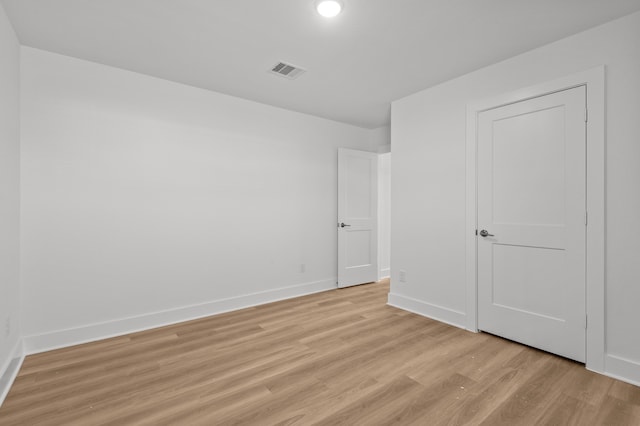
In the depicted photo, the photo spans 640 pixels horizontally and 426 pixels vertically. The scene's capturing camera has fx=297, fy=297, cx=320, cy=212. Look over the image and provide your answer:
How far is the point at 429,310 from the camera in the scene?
3.34m

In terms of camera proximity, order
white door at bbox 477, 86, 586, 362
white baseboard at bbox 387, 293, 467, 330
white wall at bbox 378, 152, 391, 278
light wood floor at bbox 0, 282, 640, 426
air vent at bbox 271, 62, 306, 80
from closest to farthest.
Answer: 1. light wood floor at bbox 0, 282, 640, 426
2. white door at bbox 477, 86, 586, 362
3. air vent at bbox 271, 62, 306, 80
4. white baseboard at bbox 387, 293, 467, 330
5. white wall at bbox 378, 152, 391, 278

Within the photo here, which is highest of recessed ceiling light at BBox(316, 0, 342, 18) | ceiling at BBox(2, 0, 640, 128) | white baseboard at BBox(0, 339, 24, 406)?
ceiling at BBox(2, 0, 640, 128)

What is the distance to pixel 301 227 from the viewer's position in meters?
4.29

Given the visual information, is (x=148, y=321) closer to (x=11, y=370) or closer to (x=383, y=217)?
(x=11, y=370)

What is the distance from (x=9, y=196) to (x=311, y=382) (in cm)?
263

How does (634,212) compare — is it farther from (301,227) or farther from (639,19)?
(301,227)

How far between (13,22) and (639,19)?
453cm

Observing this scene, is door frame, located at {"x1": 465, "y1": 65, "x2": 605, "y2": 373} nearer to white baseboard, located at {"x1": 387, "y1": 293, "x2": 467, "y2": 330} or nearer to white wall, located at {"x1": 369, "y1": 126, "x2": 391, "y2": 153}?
white baseboard, located at {"x1": 387, "y1": 293, "x2": 467, "y2": 330}

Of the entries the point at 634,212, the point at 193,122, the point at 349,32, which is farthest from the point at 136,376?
the point at 634,212

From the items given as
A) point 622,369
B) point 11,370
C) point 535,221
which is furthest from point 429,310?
point 11,370

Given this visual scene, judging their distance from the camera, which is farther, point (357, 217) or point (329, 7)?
point (357, 217)

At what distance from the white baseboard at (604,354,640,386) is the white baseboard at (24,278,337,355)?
3105mm

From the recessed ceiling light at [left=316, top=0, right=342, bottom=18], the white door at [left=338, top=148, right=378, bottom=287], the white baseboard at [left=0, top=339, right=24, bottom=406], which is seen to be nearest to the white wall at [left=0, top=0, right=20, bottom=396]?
the white baseboard at [left=0, top=339, right=24, bottom=406]

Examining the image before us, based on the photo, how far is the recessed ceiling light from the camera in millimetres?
1981
